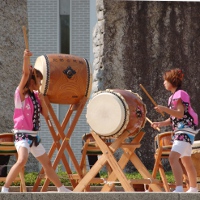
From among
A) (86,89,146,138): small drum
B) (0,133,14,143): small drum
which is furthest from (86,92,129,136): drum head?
(0,133,14,143): small drum

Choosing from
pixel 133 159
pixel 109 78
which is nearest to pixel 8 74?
pixel 109 78

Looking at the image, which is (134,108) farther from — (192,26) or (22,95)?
(192,26)

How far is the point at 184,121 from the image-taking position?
10289 millimetres

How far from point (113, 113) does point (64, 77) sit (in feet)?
2.73

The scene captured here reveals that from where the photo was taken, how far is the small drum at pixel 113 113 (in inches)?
405

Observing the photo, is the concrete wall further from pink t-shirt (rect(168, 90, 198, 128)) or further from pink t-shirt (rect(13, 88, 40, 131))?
pink t-shirt (rect(13, 88, 40, 131))

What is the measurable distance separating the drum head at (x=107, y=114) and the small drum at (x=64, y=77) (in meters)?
0.63

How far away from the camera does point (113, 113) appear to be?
10.3m

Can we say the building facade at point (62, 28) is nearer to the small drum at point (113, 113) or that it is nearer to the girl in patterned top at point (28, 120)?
the small drum at point (113, 113)

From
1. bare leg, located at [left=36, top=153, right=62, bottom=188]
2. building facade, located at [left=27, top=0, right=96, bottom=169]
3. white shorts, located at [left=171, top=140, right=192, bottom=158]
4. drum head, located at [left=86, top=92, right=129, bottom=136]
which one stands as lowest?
building facade, located at [left=27, top=0, right=96, bottom=169]

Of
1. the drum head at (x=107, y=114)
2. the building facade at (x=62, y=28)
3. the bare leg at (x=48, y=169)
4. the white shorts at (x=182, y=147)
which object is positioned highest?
the drum head at (x=107, y=114)

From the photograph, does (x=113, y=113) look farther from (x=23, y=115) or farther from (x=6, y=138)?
(x=6, y=138)

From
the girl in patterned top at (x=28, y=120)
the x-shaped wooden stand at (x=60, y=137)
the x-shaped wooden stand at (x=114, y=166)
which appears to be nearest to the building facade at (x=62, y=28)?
the x-shaped wooden stand at (x=60, y=137)

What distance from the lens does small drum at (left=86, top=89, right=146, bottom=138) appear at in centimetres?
1028
